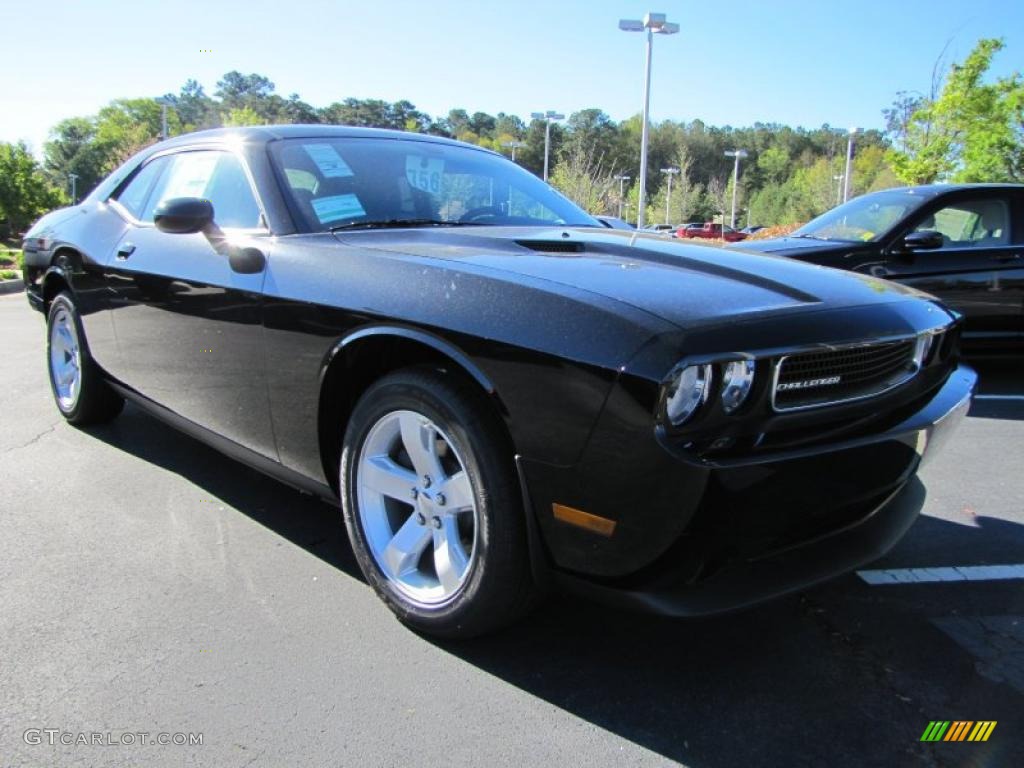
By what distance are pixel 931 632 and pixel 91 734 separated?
7.93 feet

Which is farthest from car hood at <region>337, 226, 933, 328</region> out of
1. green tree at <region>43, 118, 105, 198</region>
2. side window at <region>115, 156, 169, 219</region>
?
green tree at <region>43, 118, 105, 198</region>

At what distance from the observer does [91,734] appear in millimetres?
1939

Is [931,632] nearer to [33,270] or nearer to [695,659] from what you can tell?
[695,659]

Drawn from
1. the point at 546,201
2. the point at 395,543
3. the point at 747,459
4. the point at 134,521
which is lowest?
the point at 134,521

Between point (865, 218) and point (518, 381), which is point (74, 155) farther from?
point (518, 381)

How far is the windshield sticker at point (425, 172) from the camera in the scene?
10.4 ft

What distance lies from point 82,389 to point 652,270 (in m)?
3.46

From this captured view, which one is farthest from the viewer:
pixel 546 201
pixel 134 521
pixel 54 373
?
pixel 54 373

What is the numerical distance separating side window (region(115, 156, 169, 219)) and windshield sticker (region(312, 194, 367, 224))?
4.61 ft

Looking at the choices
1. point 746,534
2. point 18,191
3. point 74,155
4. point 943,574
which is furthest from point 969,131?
point 74,155

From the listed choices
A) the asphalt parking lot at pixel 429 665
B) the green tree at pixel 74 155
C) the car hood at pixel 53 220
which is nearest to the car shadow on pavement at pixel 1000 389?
the asphalt parking lot at pixel 429 665

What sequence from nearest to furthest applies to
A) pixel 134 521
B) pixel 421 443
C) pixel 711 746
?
pixel 711 746
pixel 421 443
pixel 134 521

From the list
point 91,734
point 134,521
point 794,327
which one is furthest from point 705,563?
point 134,521
